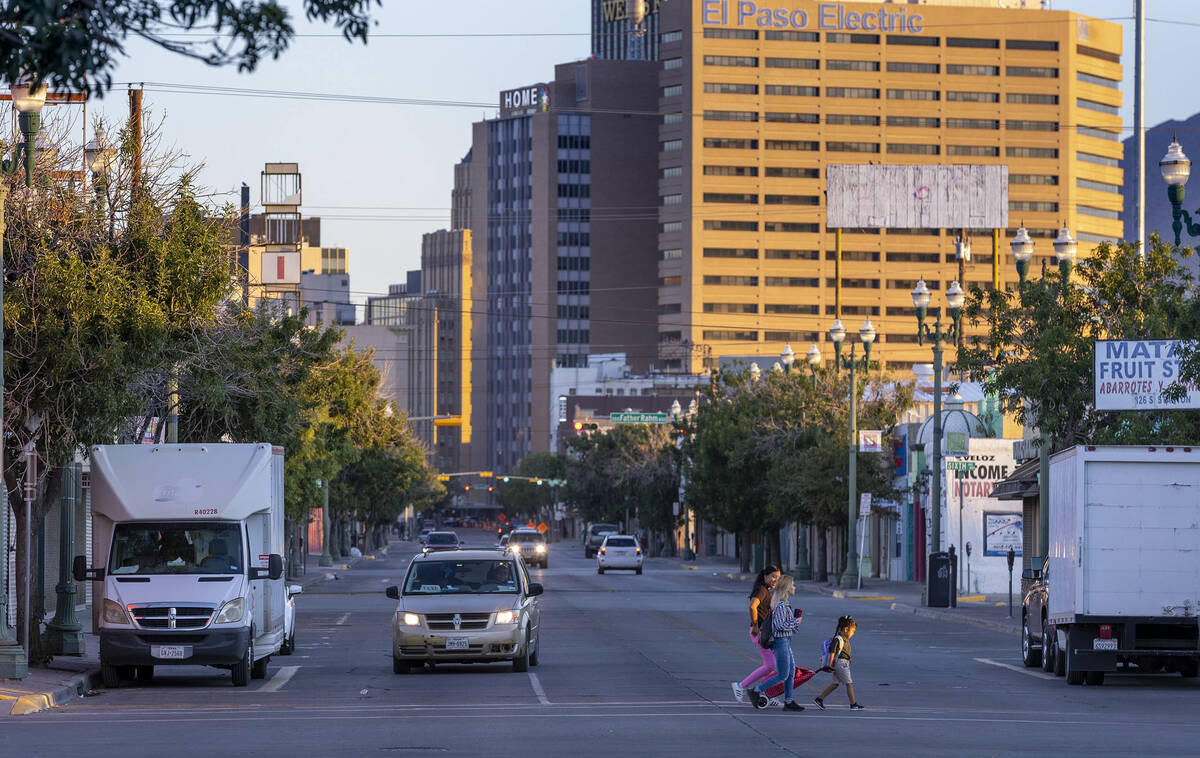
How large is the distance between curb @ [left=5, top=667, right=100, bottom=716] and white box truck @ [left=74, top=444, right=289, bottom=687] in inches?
13.4

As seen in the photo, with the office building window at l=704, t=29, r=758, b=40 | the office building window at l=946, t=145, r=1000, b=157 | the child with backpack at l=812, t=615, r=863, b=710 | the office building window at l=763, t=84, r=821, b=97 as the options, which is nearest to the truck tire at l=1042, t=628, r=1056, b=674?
the child with backpack at l=812, t=615, r=863, b=710

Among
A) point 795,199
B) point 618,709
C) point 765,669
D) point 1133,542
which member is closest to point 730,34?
point 795,199

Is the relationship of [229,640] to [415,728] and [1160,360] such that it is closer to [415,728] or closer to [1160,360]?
[415,728]

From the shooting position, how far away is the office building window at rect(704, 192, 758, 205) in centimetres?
18900

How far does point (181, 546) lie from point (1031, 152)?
179m

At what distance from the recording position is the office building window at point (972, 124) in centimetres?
19062

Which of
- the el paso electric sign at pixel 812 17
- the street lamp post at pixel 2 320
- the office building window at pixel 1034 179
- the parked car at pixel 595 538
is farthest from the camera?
the office building window at pixel 1034 179

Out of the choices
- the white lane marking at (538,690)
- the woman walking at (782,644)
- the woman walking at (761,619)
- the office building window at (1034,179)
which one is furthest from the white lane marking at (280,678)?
the office building window at (1034,179)

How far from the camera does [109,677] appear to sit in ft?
77.0

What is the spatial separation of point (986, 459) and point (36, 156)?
38.5m

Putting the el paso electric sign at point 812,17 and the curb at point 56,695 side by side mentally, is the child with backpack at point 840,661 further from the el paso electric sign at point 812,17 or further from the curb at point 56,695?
the el paso electric sign at point 812,17

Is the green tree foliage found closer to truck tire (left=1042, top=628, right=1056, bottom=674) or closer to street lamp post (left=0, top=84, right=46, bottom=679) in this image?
truck tire (left=1042, top=628, right=1056, bottom=674)

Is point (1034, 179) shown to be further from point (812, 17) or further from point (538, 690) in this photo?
point (538, 690)

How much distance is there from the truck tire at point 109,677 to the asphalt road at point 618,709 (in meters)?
0.32
